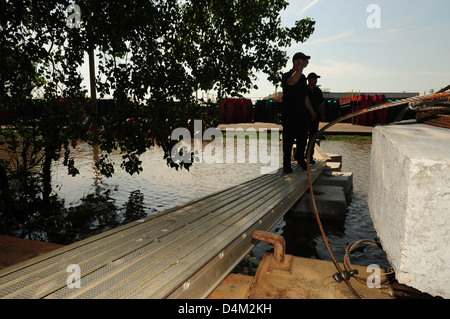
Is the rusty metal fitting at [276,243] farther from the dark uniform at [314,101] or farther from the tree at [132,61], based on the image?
the dark uniform at [314,101]

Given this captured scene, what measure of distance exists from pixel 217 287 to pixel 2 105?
3718mm

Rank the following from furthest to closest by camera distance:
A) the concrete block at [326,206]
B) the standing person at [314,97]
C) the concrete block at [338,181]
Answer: the concrete block at [338,181] < the standing person at [314,97] < the concrete block at [326,206]

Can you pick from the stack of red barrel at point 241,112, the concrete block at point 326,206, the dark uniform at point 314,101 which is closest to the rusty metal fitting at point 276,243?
the concrete block at point 326,206

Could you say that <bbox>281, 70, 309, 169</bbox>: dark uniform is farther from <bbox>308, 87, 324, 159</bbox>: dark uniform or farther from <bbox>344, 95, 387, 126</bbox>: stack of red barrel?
<bbox>344, 95, 387, 126</bbox>: stack of red barrel

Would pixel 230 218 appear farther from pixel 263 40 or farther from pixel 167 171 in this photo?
pixel 167 171

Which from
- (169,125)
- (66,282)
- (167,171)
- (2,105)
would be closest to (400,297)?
(66,282)

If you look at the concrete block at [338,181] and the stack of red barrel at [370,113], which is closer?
the concrete block at [338,181]

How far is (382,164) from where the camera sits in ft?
5.69

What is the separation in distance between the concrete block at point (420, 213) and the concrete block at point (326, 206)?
3756 millimetres

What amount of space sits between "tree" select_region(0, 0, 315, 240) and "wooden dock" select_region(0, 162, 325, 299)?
184 centimetres

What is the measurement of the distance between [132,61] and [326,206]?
395cm

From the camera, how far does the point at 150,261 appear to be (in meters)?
1.79

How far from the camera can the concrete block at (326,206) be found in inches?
201

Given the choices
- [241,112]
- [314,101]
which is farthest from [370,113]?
[314,101]
